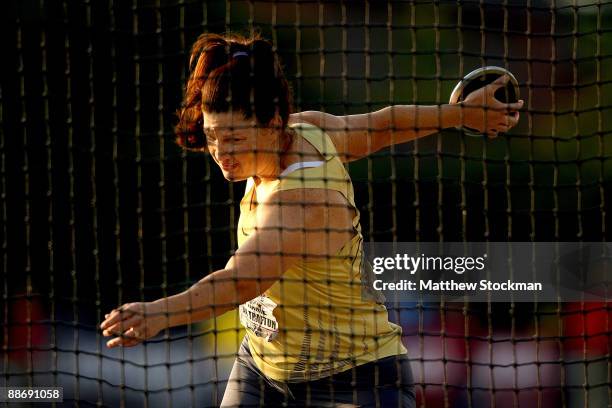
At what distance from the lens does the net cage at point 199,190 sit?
16.1 ft

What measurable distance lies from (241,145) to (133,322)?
485 mm

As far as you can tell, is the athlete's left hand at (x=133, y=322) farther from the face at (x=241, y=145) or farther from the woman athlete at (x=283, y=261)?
the face at (x=241, y=145)

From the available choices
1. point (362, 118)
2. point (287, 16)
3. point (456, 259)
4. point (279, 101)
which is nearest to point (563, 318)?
point (456, 259)

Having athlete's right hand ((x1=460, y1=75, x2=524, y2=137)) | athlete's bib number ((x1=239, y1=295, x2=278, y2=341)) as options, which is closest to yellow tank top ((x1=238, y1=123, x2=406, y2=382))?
athlete's bib number ((x1=239, y1=295, x2=278, y2=341))

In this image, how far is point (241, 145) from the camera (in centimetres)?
266

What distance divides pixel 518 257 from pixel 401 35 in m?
1.21

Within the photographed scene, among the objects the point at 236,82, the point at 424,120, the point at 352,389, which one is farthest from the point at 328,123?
the point at 352,389

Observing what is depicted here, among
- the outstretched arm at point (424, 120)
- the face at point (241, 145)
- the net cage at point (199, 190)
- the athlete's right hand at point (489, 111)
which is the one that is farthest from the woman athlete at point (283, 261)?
the net cage at point (199, 190)

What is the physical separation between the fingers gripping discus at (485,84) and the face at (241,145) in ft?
2.10

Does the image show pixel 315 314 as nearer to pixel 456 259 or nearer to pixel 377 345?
pixel 377 345

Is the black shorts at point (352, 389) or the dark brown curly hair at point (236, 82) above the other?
the dark brown curly hair at point (236, 82)

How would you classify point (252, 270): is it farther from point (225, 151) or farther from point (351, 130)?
point (351, 130)

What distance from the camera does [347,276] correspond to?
9.10 ft

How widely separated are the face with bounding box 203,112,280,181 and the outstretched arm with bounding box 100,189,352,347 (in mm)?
109
